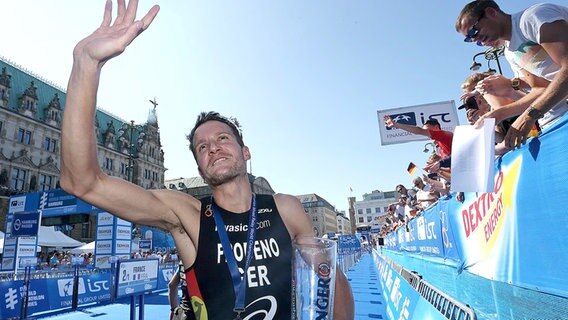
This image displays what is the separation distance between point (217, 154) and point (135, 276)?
706 centimetres

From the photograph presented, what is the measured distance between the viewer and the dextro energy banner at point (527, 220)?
4.96 ft

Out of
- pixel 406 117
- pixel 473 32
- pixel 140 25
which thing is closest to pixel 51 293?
pixel 140 25

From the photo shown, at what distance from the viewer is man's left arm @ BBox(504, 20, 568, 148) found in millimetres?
1630

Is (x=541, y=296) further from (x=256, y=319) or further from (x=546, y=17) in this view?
(x=546, y=17)

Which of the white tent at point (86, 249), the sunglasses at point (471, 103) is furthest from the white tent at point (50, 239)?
the sunglasses at point (471, 103)

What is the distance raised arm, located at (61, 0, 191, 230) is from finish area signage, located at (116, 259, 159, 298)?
6.40 m

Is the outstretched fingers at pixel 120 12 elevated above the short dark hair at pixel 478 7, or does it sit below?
below

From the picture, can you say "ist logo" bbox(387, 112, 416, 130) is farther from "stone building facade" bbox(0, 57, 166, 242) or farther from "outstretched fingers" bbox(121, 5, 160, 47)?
"stone building facade" bbox(0, 57, 166, 242)

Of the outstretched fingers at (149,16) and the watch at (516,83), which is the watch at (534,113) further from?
the outstretched fingers at (149,16)

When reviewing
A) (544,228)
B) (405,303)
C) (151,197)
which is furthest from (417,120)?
(151,197)

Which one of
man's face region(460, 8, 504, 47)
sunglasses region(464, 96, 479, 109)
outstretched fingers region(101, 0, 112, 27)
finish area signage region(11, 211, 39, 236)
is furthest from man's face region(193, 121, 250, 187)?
finish area signage region(11, 211, 39, 236)

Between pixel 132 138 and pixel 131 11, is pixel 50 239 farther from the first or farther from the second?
pixel 132 138

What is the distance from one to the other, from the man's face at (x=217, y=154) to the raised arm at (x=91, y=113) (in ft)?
1.51

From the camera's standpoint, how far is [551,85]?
1658 mm
